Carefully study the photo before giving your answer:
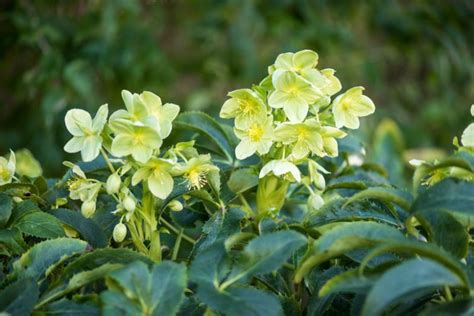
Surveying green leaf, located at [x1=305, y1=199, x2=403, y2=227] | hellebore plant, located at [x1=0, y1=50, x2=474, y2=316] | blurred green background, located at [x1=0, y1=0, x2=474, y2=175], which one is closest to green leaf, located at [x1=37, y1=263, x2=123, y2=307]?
hellebore plant, located at [x1=0, y1=50, x2=474, y2=316]

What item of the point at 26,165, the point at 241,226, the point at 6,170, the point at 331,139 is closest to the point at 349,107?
the point at 331,139

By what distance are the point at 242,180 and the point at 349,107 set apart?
0.48 ft

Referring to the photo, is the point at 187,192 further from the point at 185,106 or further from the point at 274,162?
the point at 185,106

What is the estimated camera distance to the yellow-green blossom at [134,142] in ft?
2.01

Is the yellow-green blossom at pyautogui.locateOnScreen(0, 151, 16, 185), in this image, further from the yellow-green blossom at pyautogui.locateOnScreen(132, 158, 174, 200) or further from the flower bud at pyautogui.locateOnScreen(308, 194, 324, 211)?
the flower bud at pyautogui.locateOnScreen(308, 194, 324, 211)

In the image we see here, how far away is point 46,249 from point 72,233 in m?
0.11

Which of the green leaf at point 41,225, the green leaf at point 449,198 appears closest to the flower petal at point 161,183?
the green leaf at point 41,225

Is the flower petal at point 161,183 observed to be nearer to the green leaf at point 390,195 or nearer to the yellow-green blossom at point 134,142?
the yellow-green blossom at point 134,142

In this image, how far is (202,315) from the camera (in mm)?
579

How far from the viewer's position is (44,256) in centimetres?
61

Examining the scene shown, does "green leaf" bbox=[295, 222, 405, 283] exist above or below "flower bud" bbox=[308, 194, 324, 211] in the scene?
above

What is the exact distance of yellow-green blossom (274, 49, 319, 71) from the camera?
2.19 ft

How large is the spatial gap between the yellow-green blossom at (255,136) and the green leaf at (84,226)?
169 millimetres

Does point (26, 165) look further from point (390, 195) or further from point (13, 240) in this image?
point (390, 195)
